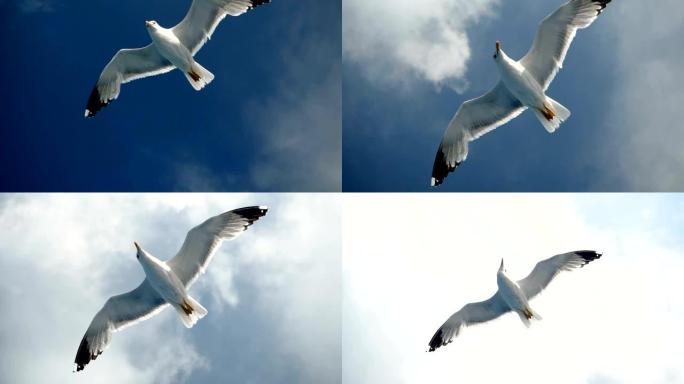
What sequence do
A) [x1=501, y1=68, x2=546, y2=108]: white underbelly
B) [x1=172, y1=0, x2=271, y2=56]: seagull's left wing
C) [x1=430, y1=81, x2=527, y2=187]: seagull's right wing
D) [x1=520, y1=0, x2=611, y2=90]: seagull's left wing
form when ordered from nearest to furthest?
[x1=520, y1=0, x2=611, y2=90]: seagull's left wing, [x1=501, y1=68, x2=546, y2=108]: white underbelly, [x1=172, y1=0, x2=271, y2=56]: seagull's left wing, [x1=430, y1=81, x2=527, y2=187]: seagull's right wing

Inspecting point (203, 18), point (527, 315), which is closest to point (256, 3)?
point (203, 18)

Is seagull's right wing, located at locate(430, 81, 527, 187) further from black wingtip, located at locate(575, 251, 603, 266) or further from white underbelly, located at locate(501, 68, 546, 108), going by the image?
black wingtip, located at locate(575, 251, 603, 266)

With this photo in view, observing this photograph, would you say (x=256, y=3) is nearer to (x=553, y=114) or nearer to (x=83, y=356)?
(x=553, y=114)

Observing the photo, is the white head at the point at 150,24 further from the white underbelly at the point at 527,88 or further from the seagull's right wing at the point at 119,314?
the white underbelly at the point at 527,88

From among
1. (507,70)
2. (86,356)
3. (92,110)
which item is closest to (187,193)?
(92,110)

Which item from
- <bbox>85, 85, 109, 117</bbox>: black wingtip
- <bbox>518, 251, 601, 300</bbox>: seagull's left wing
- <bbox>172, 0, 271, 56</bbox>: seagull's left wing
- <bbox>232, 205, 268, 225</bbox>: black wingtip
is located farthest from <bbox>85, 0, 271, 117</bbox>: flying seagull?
<bbox>518, 251, 601, 300</bbox>: seagull's left wing
